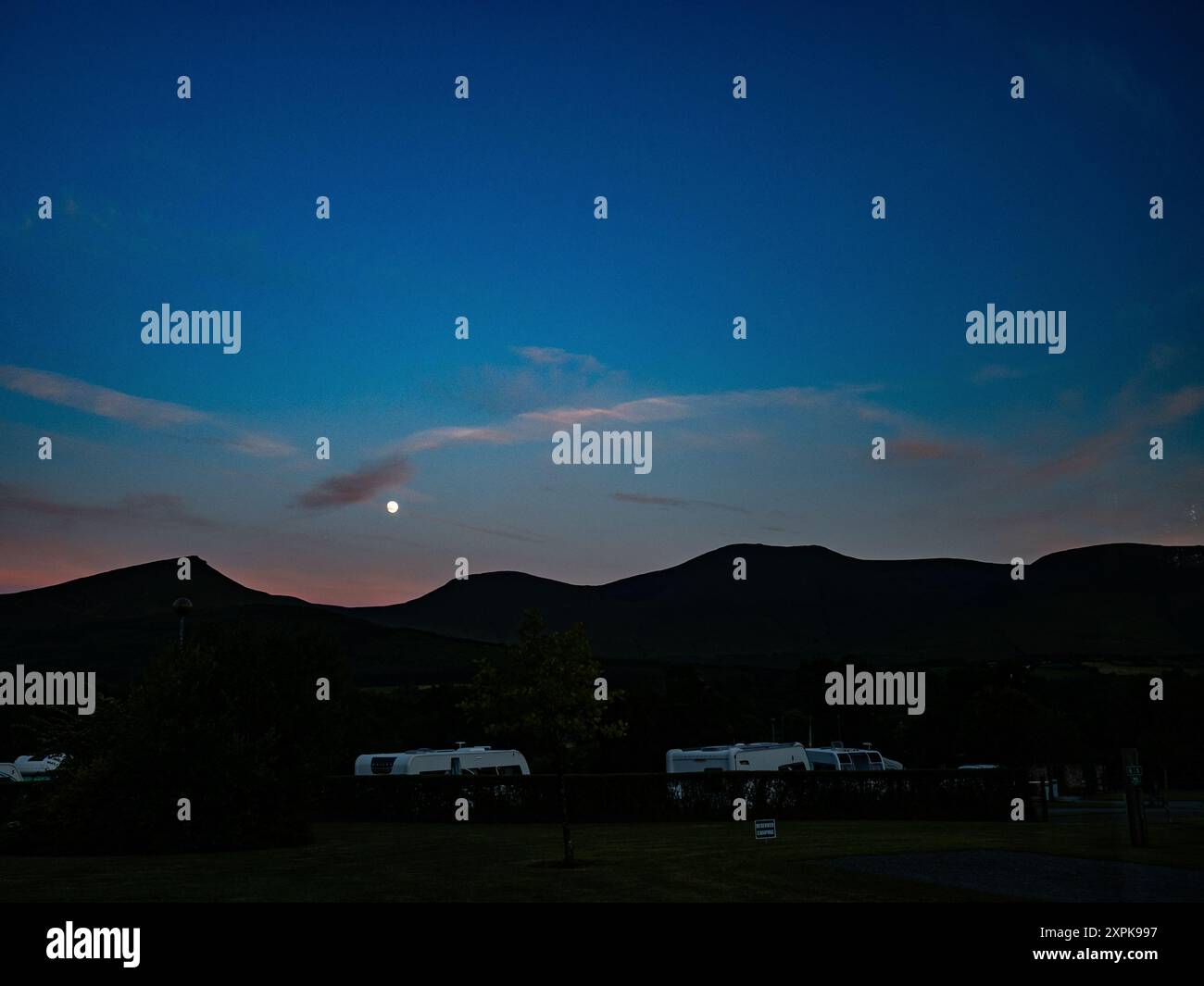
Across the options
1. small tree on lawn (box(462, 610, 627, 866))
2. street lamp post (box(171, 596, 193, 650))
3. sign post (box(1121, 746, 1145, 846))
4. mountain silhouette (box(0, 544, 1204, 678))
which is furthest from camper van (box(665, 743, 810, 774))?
mountain silhouette (box(0, 544, 1204, 678))

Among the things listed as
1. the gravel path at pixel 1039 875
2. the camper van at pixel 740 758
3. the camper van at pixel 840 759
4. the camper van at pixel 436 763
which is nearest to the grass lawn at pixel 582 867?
the gravel path at pixel 1039 875

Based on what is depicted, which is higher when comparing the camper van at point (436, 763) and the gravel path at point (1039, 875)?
the gravel path at point (1039, 875)

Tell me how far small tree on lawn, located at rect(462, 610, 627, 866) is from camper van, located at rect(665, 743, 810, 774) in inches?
754

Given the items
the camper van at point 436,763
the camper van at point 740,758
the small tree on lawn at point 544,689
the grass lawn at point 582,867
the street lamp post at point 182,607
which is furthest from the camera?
the camper van at point 436,763

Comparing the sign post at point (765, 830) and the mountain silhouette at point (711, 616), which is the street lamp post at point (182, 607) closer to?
the sign post at point (765, 830)

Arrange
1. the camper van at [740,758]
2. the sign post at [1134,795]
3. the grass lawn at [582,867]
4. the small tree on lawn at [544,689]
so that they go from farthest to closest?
the camper van at [740,758]
the sign post at [1134,795]
the small tree on lawn at [544,689]
the grass lawn at [582,867]

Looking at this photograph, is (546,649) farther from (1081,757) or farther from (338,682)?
(1081,757)

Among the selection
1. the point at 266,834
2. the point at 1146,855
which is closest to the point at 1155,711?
the point at 1146,855

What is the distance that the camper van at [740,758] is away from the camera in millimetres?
42562

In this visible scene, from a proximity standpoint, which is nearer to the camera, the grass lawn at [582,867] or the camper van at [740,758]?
the grass lawn at [582,867]

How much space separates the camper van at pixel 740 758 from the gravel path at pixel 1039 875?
65.1ft

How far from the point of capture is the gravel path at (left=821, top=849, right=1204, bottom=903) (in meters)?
16.6

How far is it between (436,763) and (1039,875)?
2936 cm

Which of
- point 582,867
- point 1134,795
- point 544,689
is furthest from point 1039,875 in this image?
point 544,689
